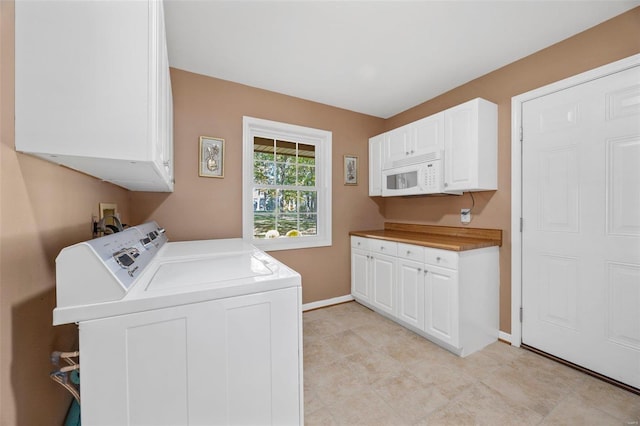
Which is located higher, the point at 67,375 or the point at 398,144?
the point at 398,144

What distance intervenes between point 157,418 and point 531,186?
9.28ft

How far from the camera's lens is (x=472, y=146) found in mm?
2291

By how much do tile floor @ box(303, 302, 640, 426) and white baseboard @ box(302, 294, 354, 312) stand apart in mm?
664

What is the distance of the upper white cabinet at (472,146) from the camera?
7.45 feet

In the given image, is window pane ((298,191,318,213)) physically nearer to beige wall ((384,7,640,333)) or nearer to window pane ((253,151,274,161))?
window pane ((253,151,274,161))

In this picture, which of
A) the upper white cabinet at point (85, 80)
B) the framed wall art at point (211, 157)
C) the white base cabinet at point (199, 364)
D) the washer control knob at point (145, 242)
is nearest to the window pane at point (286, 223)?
the framed wall art at point (211, 157)

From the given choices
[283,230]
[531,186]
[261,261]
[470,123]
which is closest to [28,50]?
[261,261]

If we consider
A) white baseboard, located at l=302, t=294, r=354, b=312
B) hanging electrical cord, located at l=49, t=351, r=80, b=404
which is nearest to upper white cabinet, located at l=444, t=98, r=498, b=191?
white baseboard, located at l=302, t=294, r=354, b=312

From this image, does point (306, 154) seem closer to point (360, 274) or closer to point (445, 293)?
point (360, 274)

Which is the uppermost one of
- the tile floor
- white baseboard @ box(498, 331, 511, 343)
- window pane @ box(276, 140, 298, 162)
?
window pane @ box(276, 140, 298, 162)

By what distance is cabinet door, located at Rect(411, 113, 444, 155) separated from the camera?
8.34 ft

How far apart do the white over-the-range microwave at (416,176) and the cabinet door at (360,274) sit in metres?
0.82

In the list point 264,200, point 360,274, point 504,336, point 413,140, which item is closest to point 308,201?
point 264,200

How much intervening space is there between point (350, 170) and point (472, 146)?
146 centimetres
